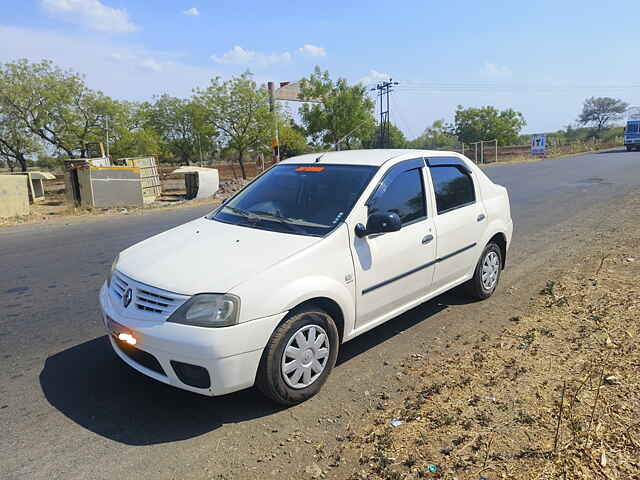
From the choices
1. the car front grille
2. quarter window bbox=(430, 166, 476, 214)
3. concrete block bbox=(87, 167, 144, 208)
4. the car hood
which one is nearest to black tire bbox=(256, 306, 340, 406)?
the car hood

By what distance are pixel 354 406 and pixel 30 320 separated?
3.60 meters

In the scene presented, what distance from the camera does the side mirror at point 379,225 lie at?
11.3 ft

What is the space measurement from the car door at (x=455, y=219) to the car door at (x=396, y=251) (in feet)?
0.55

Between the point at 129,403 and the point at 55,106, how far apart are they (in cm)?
3768

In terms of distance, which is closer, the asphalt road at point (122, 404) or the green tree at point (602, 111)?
the asphalt road at point (122, 404)

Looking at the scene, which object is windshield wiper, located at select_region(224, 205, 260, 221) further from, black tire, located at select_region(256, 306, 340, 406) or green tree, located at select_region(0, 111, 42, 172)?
green tree, located at select_region(0, 111, 42, 172)

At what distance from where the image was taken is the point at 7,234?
10234 mm

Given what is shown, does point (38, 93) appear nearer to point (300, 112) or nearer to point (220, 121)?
point (220, 121)

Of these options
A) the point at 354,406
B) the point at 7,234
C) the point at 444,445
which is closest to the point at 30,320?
the point at 354,406

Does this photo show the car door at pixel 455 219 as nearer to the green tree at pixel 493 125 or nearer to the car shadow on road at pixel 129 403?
the car shadow on road at pixel 129 403

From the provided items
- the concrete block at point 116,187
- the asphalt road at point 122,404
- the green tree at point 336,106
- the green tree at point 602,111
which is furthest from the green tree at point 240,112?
the green tree at point 602,111

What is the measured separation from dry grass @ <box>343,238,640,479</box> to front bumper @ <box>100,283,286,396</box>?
0.79 m

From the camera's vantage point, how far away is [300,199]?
3930 mm

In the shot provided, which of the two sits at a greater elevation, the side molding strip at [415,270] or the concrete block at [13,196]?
the concrete block at [13,196]
